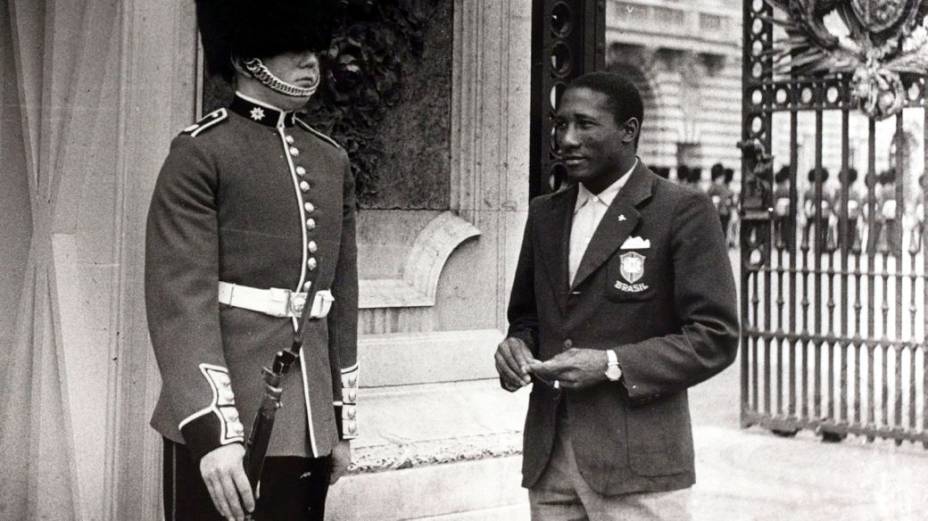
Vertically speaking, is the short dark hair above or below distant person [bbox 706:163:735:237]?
below

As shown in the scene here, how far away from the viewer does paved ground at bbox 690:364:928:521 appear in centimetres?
680

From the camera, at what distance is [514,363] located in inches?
125

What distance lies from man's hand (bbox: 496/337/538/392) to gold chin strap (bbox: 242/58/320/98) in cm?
83

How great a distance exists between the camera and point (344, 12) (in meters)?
4.48

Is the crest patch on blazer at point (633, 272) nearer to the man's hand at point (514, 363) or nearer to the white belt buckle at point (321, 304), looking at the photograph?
the man's hand at point (514, 363)

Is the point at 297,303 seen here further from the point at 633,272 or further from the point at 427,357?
the point at 427,357

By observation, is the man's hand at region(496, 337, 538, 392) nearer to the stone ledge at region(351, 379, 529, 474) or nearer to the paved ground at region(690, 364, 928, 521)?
the stone ledge at region(351, 379, 529, 474)

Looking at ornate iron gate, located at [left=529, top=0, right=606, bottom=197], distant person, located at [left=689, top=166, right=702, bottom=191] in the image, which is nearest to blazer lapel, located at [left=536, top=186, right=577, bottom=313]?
ornate iron gate, located at [left=529, top=0, right=606, bottom=197]

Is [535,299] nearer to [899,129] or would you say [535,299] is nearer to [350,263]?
[350,263]

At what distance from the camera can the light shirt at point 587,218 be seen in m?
3.30

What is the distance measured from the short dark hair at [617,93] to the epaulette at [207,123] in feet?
2.92

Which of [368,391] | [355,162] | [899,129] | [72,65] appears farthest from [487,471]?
[899,129]

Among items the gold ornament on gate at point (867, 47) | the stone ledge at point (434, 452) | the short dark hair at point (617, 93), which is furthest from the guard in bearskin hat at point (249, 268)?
the gold ornament on gate at point (867, 47)

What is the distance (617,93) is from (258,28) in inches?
36.1
